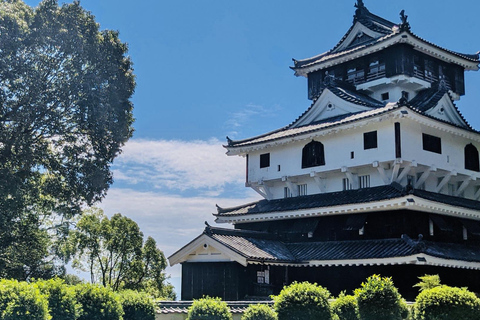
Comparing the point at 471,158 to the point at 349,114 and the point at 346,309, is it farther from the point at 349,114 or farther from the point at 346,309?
the point at 346,309

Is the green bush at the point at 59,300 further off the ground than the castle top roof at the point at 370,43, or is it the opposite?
the castle top roof at the point at 370,43

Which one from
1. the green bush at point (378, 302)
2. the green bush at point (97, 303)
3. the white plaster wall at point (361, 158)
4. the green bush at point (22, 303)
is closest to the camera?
the green bush at point (22, 303)

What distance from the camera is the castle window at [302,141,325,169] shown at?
118 feet

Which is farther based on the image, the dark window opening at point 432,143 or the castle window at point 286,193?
the castle window at point 286,193

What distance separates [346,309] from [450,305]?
3.50m

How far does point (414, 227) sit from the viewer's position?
101 ft

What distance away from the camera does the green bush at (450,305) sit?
1795cm

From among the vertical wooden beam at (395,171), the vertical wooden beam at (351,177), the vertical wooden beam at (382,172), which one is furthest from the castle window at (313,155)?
the vertical wooden beam at (395,171)

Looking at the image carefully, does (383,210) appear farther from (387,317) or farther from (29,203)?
(29,203)

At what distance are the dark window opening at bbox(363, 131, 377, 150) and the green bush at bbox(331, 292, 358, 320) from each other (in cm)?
1463

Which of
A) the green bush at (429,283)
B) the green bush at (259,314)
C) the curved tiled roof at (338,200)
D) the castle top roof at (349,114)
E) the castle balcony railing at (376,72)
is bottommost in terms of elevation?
the green bush at (259,314)

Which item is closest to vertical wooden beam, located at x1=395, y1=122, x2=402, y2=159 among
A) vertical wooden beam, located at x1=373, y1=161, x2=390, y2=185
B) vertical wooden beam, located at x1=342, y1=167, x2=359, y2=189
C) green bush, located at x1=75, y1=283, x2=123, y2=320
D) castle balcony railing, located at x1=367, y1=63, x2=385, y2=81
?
→ vertical wooden beam, located at x1=373, y1=161, x2=390, y2=185

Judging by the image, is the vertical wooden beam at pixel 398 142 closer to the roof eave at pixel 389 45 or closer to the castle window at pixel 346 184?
the castle window at pixel 346 184

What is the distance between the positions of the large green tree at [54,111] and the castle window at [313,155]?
35.0 feet
